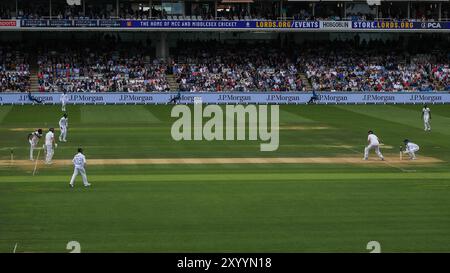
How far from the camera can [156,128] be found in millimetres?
44500

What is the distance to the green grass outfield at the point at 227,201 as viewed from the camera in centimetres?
1756

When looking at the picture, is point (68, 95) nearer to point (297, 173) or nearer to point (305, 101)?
point (305, 101)

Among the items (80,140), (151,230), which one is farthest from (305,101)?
(151,230)

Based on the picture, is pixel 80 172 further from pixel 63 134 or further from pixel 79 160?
pixel 63 134

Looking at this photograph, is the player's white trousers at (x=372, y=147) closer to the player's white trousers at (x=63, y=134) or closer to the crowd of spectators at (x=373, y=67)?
the player's white trousers at (x=63, y=134)

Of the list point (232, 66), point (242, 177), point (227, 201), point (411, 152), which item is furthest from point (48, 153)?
point (232, 66)

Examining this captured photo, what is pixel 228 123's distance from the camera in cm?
4728

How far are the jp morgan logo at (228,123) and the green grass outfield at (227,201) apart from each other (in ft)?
4.52

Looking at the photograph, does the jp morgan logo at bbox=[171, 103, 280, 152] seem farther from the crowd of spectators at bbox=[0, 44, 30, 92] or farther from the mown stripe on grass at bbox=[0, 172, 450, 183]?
the crowd of spectators at bbox=[0, 44, 30, 92]

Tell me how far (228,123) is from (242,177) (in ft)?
65.9

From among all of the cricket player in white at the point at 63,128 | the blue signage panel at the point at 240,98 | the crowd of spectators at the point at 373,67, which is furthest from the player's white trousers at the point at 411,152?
the crowd of spectators at the point at 373,67

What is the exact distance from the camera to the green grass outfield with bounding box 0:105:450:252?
1756cm

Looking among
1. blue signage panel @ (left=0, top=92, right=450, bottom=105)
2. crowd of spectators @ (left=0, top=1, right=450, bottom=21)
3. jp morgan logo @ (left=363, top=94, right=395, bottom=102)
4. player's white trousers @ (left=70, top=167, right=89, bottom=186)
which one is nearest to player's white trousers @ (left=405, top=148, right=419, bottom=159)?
player's white trousers @ (left=70, top=167, right=89, bottom=186)

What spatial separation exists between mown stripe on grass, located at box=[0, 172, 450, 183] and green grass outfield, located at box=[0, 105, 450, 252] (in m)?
0.03
